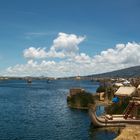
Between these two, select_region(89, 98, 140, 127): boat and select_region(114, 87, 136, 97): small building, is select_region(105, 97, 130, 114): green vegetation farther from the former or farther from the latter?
select_region(114, 87, 136, 97): small building

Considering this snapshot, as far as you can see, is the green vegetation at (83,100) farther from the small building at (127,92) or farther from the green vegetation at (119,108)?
the green vegetation at (119,108)

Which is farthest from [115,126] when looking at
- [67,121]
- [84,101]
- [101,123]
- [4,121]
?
[84,101]

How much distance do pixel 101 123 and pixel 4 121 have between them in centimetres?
2117

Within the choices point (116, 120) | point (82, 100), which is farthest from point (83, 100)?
point (116, 120)

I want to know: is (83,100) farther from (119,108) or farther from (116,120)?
(116,120)

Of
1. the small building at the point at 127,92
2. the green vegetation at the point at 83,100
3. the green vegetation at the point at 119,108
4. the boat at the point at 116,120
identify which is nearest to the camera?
the boat at the point at 116,120

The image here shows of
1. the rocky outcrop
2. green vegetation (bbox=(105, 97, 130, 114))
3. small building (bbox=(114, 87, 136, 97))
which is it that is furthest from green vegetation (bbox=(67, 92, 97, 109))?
green vegetation (bbox=(105, 97, 130, 114))

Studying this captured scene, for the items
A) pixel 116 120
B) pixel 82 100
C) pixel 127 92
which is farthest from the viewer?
pixel 82 100

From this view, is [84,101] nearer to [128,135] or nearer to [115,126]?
[115,126]

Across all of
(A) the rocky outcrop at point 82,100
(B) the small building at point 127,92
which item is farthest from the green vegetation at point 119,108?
(A) the rocky outcrop at point 82,100

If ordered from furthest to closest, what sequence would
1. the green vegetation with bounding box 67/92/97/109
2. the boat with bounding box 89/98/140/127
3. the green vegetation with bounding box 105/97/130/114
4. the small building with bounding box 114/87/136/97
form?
the green vegetation with bounding box 67/92/97/109, the small building with bounding box 114/87/136/97, the green vegetation with bounding box 105/97/130/114, the boat with bounding box 89/98/140/127

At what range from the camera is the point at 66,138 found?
176 ft

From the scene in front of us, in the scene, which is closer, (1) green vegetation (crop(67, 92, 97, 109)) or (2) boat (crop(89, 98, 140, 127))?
(2) boat (crop(89, 98, 140, 127))

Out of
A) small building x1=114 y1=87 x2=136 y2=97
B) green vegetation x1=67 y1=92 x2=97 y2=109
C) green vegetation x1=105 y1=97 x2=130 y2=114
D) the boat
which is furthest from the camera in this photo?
green vegetation x1=67 y1=92 x2=97 y2=109
